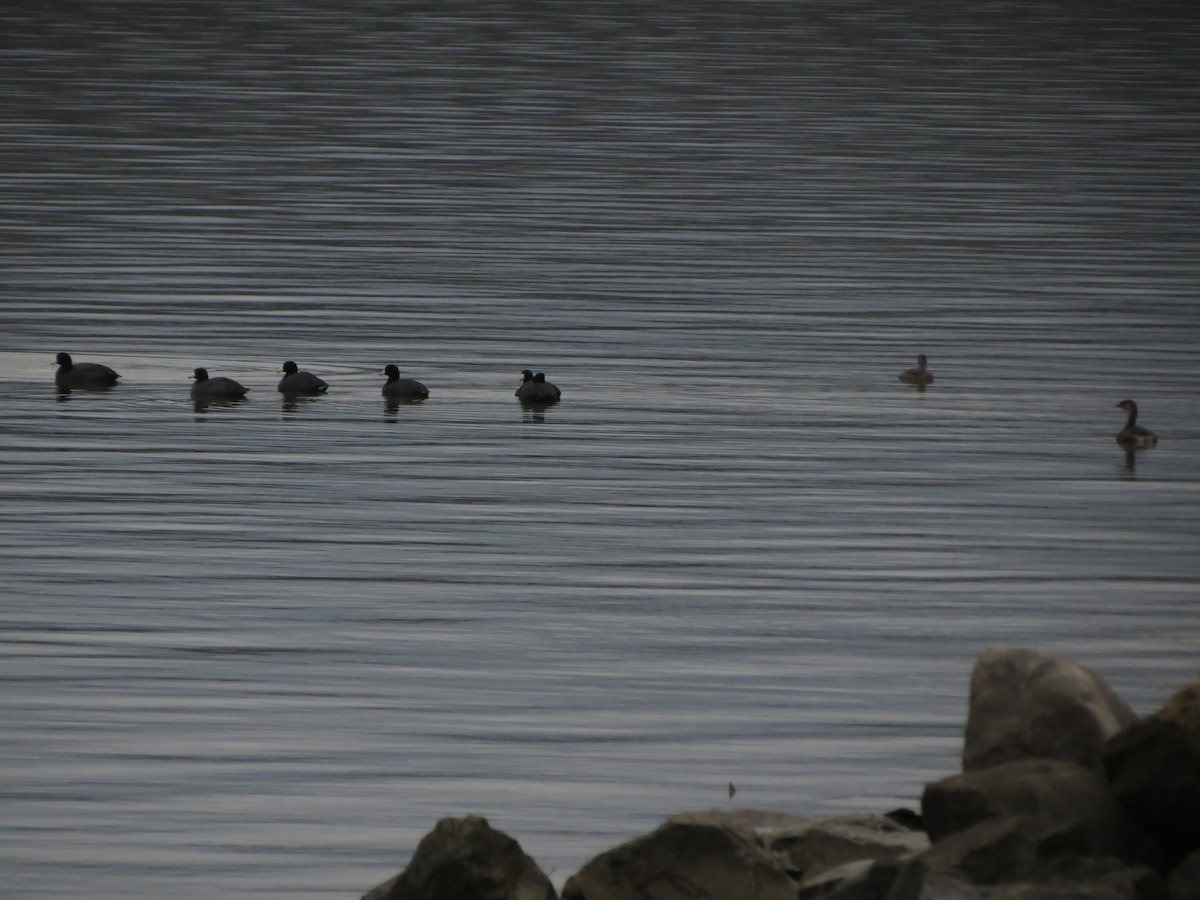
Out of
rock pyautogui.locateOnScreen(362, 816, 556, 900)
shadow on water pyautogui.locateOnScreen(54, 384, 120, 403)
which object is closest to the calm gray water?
shadow on water pyautogui.locateOnScreen(54, 384, 120, 403)

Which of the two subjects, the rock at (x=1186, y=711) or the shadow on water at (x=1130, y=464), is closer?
the rock at (x=1186, y=711)

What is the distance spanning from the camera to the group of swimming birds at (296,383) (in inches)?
893

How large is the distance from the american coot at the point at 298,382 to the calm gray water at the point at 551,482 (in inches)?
8.0

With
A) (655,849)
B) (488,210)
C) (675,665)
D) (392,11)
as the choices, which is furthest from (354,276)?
(392,11)

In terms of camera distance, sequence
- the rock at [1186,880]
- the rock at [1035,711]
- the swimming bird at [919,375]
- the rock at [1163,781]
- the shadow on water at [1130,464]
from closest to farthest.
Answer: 1. the rock at [1186,880]
2. the rock at [1163,781]
3. the rock at [1035,711]
4. the shadow on water at [1130,464]
5. the swimming bird at [919,375]

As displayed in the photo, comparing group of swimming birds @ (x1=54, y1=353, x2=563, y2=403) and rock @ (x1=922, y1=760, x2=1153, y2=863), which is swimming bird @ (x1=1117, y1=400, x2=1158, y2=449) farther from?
rock @ (x1=922, y1=760, x2=1153, y2=863)

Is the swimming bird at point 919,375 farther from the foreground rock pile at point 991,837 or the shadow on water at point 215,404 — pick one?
the foreground rock pile at point 991,837

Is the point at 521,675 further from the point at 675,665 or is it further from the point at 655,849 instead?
the point at 655,849

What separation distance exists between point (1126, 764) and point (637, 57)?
6457cm

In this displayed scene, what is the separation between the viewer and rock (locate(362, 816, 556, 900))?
9695 mm

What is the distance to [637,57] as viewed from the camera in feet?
239

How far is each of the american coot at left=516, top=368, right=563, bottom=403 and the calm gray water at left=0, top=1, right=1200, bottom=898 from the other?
0.34m

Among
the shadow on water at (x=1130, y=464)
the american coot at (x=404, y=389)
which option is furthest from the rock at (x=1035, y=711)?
the american coot at (x=404, y=389)

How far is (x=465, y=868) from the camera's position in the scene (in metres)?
9.69
